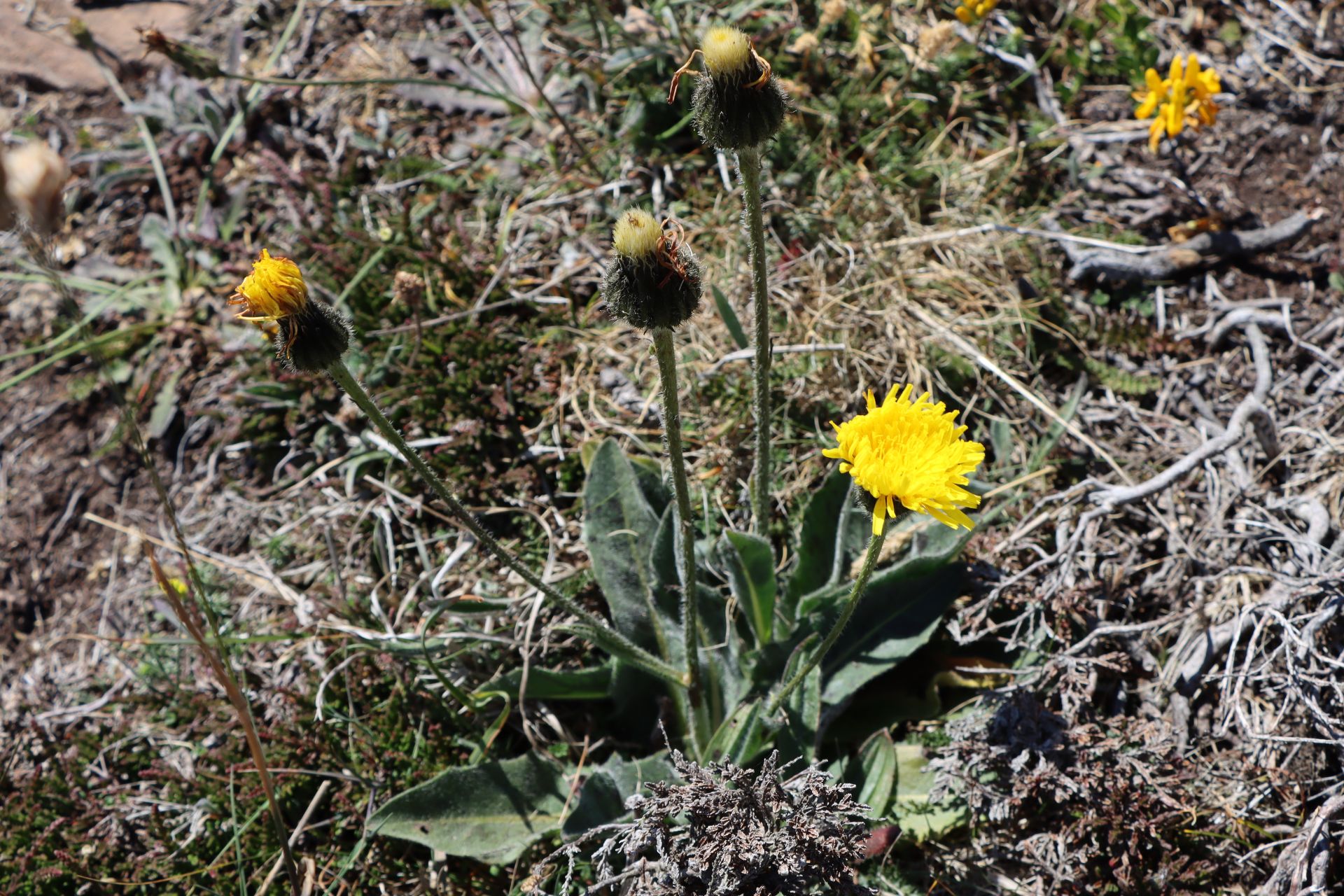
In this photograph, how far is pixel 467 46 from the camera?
4.62m

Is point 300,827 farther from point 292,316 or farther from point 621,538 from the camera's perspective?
point 292,316

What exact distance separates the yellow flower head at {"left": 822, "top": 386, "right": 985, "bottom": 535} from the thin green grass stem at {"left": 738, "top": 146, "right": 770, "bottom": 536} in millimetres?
392

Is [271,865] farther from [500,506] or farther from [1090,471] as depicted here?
[1090,471]

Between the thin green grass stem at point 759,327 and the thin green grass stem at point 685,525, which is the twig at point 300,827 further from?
the thin green grass stem at point 759,327

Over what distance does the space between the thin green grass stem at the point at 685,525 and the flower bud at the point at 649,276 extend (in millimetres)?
49

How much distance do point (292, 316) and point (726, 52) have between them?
3.51 feet

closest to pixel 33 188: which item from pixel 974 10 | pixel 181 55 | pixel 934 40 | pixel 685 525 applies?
pixel 685 525

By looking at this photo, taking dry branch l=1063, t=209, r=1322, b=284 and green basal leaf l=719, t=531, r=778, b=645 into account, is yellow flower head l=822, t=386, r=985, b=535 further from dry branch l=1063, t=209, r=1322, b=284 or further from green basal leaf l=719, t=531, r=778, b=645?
dry branch l=1063, t=209, r=1322, b=284

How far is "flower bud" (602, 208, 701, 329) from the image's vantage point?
1892 millimetres

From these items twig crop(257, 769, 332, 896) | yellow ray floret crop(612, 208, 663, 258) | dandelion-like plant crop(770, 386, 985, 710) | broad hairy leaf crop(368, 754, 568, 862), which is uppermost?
yellow ray floret crop(612, 208, 663, 258)

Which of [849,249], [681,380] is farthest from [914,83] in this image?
[681,380]

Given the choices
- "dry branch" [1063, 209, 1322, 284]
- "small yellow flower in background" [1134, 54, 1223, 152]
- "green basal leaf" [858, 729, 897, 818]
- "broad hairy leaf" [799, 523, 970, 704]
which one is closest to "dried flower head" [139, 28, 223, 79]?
"broad hairy leaf" [799, 523, 970, 704]

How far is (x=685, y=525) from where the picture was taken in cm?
226

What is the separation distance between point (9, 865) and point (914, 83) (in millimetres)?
4449
